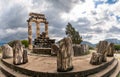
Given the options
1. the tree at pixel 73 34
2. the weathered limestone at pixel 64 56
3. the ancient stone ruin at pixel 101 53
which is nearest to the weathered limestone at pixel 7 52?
the ancient stone ruin at pixel 101 53

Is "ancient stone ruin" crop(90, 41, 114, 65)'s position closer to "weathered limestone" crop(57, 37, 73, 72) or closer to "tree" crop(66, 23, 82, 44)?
"weathered limestone" crop(57, 37, 73, 72)

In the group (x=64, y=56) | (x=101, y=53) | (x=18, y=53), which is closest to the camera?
(x=64, y=56)

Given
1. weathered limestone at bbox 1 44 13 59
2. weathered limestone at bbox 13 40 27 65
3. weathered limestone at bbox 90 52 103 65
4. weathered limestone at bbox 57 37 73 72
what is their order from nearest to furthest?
weathered limestone at bbox 57 37 73 72 → weathered limestone at bbox 90 52 103 65 → weathered limestone at bbox 13 40 27 65 → weathered limestone at bbox 1 44 13 59

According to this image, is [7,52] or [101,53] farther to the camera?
[7,52]

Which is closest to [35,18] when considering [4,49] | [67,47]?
[4,49]

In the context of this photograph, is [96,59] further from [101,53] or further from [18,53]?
[18,53]

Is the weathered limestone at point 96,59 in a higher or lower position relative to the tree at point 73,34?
lower

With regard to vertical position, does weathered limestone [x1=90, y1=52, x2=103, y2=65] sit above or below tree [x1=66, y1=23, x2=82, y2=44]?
below

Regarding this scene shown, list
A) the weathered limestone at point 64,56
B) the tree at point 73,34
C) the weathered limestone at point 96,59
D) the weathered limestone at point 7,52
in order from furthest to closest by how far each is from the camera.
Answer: the tree at point 73,34, the weathered limestone at point 7,52, the weathered limestone at point 96,59, the weathered limestone at point 64,56

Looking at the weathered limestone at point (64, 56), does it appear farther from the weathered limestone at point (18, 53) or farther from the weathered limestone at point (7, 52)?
the weathered limestone at point (7, 52)

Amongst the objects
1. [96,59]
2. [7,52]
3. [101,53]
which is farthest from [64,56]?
[7,52]

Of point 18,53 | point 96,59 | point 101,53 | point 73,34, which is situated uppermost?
point 73,34

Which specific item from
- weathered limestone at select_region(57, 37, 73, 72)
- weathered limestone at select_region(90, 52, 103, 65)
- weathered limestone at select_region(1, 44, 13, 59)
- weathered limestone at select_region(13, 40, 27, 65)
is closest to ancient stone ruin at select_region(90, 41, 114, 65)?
weathered limestone at select_region(90, 52, 103, 65)

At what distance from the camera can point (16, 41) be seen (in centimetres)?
1001
